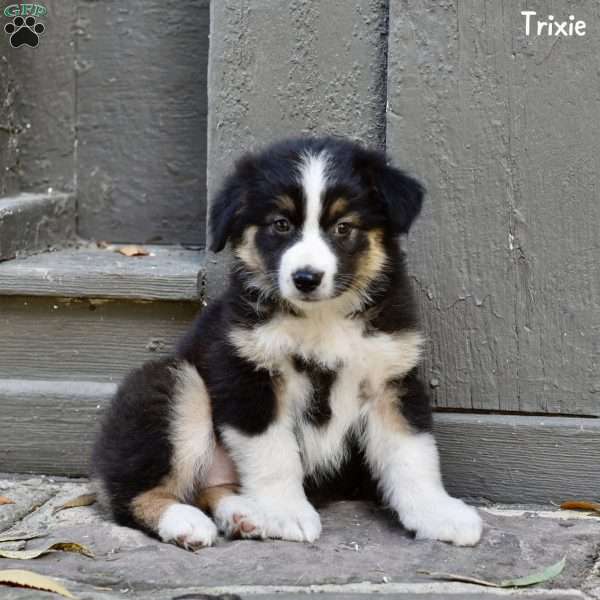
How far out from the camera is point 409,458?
11.3ft

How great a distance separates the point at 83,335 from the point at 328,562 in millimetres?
1608

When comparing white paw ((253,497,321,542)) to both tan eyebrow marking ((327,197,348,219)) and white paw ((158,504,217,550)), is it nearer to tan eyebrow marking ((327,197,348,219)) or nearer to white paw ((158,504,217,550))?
white paw ((158,504,217,550))

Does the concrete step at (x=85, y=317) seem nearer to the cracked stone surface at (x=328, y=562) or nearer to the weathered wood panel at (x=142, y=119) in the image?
the weathered wood panel at (x=142, y=119)

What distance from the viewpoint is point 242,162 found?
3.57m

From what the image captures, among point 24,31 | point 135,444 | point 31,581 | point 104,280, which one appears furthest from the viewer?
point 24,31

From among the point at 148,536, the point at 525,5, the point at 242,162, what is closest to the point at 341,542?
the point at 148,536

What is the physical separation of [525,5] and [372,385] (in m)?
1.46

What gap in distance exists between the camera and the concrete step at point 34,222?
14.3 feet

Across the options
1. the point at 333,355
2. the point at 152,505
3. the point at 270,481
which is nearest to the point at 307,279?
the point at 333,355

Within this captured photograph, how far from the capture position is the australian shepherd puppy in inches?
131

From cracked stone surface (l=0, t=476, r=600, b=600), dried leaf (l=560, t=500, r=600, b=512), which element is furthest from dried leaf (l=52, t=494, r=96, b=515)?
dried leaf (l=560, t=500, r=600, b=512)

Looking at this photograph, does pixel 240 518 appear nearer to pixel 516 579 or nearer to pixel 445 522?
pixel 445 522

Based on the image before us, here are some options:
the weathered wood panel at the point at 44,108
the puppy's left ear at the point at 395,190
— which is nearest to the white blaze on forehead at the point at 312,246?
the puppy's left ear at the point at 395,190

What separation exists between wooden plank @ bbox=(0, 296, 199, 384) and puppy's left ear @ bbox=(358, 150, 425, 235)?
108cm
